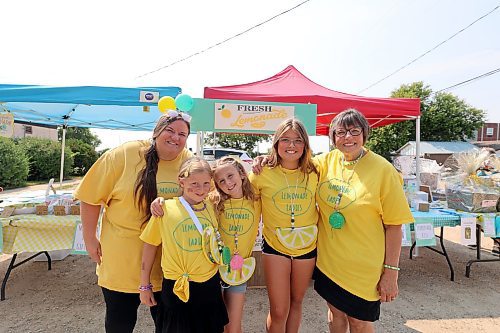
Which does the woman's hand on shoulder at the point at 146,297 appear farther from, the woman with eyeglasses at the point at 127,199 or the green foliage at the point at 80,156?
the green foliage at the point at 80,156

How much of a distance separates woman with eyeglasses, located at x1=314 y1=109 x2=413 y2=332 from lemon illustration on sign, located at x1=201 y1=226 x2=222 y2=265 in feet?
2.13

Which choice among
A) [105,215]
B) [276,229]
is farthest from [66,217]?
[276,229]

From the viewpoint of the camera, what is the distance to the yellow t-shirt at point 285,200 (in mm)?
1754

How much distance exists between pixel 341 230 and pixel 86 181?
1.39 m

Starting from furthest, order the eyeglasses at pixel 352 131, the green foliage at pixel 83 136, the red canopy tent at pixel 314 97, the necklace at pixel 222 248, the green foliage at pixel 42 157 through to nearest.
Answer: the green foliage at pixel 83 136, the green foliage at pixel 42 157, the red canopy tent at pixel 314 97, the eyeglasses at pixel 352 131, the necklace at pixel 222 248

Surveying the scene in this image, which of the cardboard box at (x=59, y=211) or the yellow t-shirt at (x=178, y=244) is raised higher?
the yellow t-shirt at (x=178, y=244)

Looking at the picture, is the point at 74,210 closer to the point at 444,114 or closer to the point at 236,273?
the point at 236,273

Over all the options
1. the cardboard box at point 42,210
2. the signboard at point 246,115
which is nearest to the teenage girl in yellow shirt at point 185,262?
the signboard at point 246,115

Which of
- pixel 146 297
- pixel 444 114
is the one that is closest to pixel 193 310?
pixel 146 297

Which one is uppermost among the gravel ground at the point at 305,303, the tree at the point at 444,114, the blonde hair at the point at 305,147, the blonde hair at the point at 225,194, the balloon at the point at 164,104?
the tree at the point at 444,114

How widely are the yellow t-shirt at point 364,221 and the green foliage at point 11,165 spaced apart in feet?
47.5

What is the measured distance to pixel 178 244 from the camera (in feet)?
4.75

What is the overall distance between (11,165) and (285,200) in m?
14.5

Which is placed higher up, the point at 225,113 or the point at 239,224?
the point at 225,113
